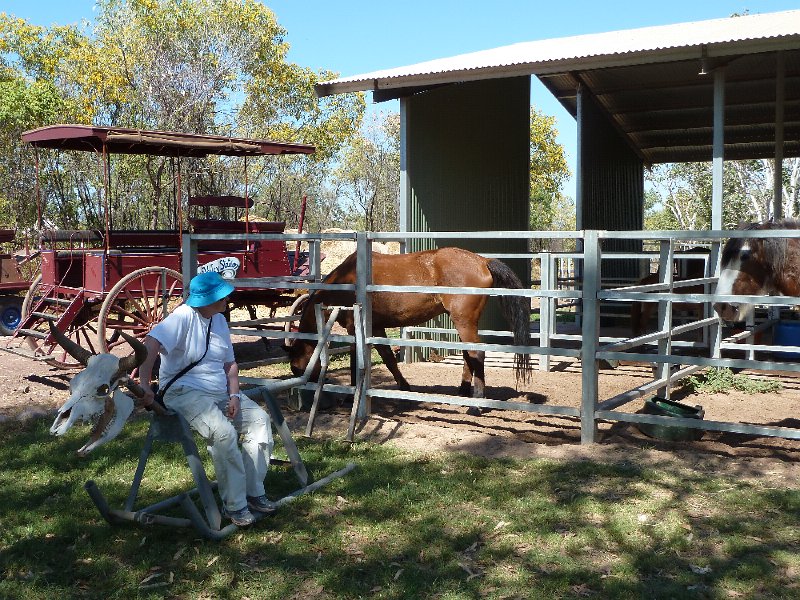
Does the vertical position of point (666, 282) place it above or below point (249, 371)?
above

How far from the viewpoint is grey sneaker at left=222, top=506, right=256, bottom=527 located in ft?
13.7

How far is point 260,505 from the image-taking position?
437 centimetres

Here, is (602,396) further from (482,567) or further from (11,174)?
(11,174)

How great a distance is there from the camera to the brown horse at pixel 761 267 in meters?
6.52

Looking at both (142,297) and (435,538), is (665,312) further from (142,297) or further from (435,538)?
(142,297)

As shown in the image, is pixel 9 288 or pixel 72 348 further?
pixel 9 288

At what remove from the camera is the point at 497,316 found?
12.0m

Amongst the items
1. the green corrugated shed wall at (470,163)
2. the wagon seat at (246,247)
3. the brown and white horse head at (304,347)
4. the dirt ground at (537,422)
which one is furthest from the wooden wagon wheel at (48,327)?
the green corrugated shed wall at (470,163)

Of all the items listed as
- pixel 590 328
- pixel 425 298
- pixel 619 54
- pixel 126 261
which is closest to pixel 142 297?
pixel 126 261

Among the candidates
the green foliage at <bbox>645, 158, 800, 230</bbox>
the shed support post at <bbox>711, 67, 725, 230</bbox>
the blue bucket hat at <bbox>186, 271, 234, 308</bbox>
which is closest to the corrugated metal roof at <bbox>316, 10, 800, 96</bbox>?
the shed support post at <bbox>711, 67, 725, 230</bbox>

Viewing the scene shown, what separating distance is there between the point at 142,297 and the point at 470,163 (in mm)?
5289

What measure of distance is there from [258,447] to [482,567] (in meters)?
1.36

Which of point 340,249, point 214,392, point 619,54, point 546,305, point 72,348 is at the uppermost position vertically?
point 619,54

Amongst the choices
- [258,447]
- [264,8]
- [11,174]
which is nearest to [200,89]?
[264,8]
